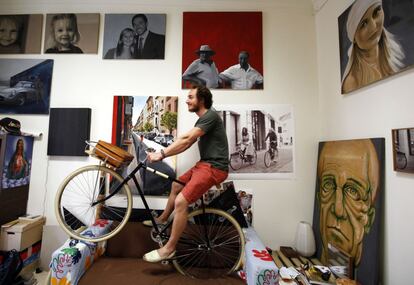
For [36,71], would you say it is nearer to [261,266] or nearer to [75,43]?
[75,43]

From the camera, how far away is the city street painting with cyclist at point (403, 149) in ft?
4.23

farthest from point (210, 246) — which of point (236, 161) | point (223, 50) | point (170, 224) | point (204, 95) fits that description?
point (223, 50)

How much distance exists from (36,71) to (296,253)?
359 cm

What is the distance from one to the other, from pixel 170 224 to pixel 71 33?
8.21ft

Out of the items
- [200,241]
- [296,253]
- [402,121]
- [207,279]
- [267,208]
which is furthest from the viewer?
[267,208]

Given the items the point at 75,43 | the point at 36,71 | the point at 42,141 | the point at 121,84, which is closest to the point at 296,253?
the point at 121,84

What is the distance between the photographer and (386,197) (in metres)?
1.46

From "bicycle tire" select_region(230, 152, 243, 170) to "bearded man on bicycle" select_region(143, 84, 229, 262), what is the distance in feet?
1.72

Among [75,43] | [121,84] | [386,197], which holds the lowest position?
[386,197]

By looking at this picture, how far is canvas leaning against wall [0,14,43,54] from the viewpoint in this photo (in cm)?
239

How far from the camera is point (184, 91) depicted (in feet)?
7.58

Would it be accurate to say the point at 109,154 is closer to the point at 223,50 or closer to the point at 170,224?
the point at 170,224

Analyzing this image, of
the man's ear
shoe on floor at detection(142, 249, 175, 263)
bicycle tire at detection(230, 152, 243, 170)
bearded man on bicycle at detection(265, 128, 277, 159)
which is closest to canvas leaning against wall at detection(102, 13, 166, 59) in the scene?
bicycle tire at detection(230, 152, 243, 170)

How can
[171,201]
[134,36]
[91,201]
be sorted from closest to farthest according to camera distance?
[171,201]
[91,201]
[134,36]
